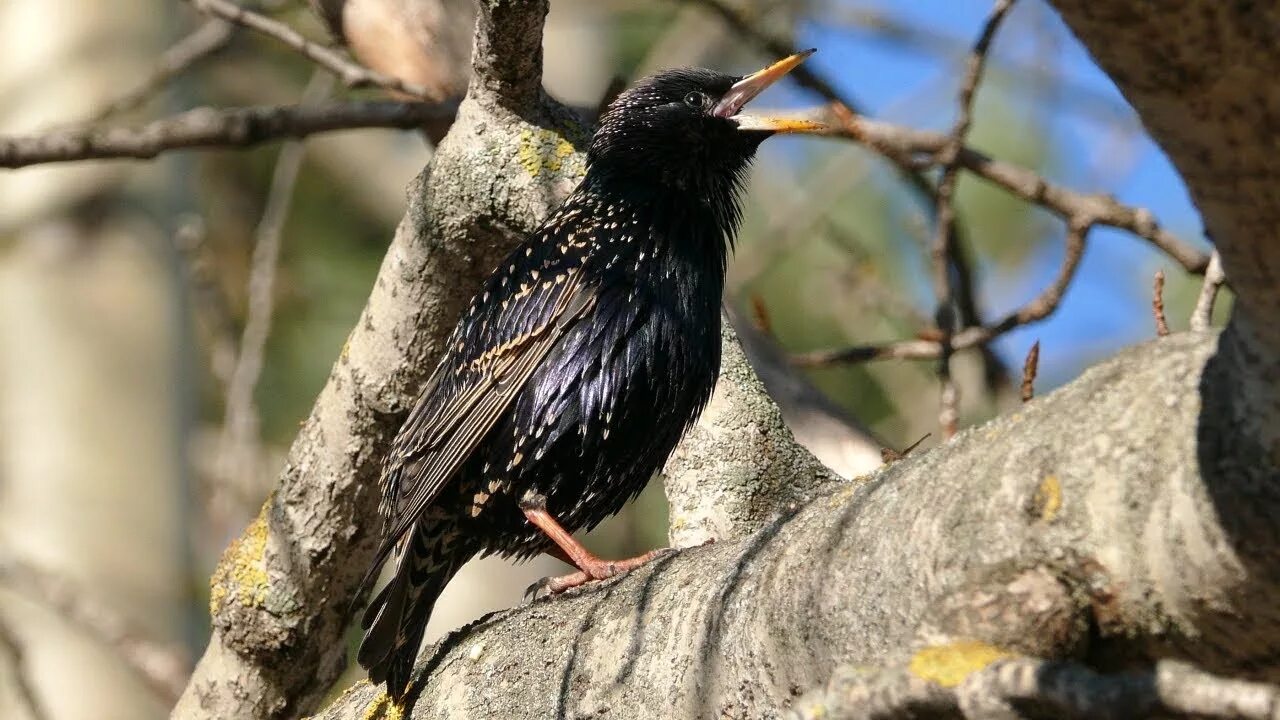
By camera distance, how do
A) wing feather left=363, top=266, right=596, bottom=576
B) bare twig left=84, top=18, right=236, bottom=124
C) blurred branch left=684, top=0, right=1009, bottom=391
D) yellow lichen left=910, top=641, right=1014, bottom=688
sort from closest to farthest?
yellow lichen left=910, top=641, right=1014, bottom=688, wing feather left=363, top=266, right=596, bottom=576, blurred branch left=684, top=0, right=1009, bottom=391, bare twig left=84, top=18, right=236, bottom=124

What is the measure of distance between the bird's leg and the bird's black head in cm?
100

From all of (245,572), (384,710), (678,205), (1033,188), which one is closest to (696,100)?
(678,205)

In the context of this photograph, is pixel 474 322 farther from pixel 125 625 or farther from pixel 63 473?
pixel 63 473

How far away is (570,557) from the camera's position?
3652mm

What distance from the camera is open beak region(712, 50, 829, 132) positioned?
14.1ft

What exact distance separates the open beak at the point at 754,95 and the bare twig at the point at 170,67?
1.72m

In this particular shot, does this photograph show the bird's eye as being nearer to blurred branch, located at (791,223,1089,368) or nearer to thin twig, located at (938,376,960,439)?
blurred branch, located at (791,223,1089,368)

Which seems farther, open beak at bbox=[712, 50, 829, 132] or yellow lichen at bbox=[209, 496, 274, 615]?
open beak at bbox=[712, 50, 829, 132]

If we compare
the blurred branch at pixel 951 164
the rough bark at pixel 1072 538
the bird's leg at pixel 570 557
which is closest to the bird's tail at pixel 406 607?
the bird's leg at pixel 570 557

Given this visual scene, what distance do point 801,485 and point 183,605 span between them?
359cm

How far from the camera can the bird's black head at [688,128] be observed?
4305 millimetres

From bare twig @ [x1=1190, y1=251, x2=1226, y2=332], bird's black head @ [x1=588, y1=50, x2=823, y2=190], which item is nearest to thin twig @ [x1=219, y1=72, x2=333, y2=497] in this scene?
bird's black head @ [x1=588, y1=50, x2=823, y2=190]

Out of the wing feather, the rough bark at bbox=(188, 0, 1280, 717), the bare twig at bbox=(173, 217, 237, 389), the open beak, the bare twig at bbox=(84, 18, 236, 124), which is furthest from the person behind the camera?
the bare twig at bbox=(173, 217, 237, 389)

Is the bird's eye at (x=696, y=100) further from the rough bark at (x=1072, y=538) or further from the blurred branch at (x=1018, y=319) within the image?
the rough bark at (x=1072, y=538)
